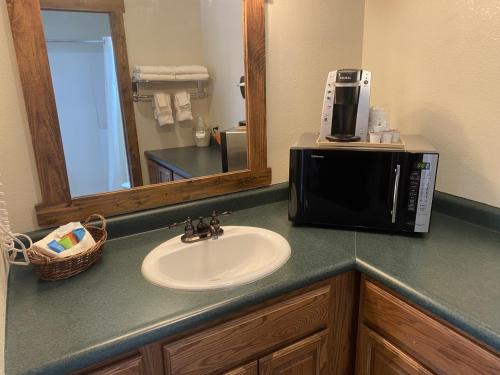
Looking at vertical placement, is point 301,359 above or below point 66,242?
below

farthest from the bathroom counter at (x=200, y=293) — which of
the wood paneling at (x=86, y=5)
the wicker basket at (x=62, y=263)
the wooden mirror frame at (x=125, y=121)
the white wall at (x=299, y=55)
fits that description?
the wood paneling at (x=86, y=5)

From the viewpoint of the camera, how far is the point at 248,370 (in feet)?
3.55

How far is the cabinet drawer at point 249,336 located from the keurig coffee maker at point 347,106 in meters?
0.58

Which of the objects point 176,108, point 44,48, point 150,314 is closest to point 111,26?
point 44,48

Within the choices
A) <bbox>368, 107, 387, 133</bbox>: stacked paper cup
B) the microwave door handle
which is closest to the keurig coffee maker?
<bbox>368, 107, 387, 133</bbox>: stacked paper cup

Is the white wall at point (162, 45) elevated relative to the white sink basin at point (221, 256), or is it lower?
→ elevated

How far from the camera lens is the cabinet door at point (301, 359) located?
1.13 m

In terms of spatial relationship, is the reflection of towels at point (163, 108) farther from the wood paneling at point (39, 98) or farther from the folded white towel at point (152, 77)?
the wood paneling at point (39, 98)

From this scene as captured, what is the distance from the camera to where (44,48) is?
1.14 metres

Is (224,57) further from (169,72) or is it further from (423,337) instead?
(423,337)

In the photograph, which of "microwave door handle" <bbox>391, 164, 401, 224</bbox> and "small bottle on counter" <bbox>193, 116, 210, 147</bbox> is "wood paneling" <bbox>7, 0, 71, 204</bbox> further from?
"microwave door handle" <bbox>391, 164, 401, 224</bbox>

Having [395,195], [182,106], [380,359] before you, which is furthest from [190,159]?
[380,359]

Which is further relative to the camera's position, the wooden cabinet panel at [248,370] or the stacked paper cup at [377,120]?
the stacked paper cup at [377,120]

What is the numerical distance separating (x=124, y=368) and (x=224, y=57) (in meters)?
1.13
